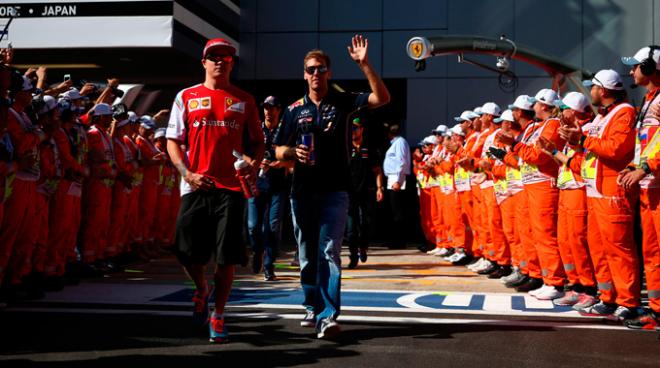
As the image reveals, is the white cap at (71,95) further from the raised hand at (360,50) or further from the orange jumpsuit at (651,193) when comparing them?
the orange jumpsuit at (651,193)

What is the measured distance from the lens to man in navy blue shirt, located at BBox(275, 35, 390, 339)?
21.1 ft

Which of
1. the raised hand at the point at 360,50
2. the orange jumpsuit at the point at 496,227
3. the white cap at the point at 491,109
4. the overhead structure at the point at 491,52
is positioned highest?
the overhead structure at the point at 491,52

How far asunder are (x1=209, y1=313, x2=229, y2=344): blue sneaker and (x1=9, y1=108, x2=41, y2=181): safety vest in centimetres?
308

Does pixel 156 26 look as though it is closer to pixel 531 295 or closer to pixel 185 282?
pixel 185 282

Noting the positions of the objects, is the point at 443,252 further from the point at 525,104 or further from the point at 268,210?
the point at 525,104

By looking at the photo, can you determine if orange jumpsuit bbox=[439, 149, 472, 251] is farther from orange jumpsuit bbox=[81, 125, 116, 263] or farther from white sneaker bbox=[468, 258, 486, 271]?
orange jumpsuit bbox=[81, 125, 116, 263]

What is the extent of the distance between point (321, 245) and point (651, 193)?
271cm

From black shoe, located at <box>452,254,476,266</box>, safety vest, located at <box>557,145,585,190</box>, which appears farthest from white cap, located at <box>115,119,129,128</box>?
safety vest, located at <box>557,145,585,190</box>

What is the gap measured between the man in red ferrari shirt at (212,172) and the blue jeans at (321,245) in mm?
617

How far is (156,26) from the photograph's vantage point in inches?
677

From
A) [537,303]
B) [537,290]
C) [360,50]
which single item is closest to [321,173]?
[360,50]

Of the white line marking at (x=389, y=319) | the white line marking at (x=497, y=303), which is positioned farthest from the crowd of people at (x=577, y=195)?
the white line marking at (x=389, y=319)

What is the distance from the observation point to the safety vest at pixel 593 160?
724cm

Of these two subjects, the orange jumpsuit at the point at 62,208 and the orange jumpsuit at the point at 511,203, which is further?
the orange jumpsuit at the point at 511,203
